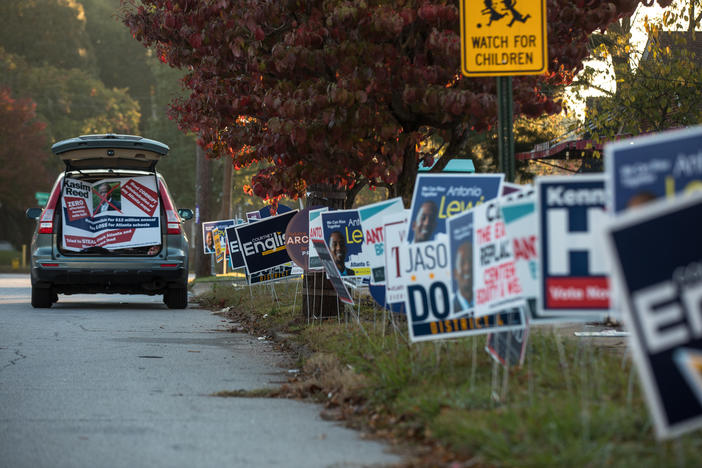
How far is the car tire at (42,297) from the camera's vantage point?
1708 centimetres

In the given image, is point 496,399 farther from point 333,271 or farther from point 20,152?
point 20,152

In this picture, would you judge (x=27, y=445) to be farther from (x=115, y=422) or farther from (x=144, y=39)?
(x=144, y=39)

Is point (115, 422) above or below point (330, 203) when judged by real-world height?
below

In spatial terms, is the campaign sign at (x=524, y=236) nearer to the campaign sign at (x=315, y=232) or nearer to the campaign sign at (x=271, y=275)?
the campaign sign at (x=315, y=232)

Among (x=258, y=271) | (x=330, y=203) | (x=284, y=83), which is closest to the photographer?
(x=284, y=83)

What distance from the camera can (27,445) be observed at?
624 centimetres

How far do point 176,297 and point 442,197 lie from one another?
9.95 metres

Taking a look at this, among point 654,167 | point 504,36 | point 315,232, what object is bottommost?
point 315,232

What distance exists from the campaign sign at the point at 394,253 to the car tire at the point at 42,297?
9.80m

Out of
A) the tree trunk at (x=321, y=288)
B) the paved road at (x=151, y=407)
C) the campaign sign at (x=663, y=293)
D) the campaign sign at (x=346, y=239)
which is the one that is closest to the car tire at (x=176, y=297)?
the paved road at (x=151, y=407)

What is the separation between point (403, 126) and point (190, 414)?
207 inches

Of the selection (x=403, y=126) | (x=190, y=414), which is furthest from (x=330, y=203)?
(x=190, y=414)

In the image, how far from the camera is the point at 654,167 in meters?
4.71

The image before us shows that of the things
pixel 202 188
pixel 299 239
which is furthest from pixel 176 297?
pixel 202 188
